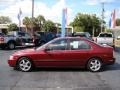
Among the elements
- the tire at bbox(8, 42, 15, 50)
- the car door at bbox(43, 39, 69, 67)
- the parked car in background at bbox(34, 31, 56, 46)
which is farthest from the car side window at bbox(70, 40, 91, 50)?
the parked car in background at bbox(34, 31, 56, 46)

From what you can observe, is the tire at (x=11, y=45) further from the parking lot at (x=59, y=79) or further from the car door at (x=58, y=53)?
the car door at (x=58, y=53)

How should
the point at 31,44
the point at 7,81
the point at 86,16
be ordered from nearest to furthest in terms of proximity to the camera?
the point at 7,81, the point at 31,44, the point at 86,16

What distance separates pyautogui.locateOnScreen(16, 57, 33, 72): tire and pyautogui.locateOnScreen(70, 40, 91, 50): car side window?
183 centimetres

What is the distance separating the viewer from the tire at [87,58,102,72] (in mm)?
13625

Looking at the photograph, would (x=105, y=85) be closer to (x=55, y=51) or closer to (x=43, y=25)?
(x=55, y=51)

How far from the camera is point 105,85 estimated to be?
34.3ft

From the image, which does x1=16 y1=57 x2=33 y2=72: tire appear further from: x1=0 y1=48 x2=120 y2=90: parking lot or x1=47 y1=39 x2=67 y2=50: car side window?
x1=47 y1=39 x2=67 y2=50: car side window

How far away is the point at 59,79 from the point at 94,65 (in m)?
2.49

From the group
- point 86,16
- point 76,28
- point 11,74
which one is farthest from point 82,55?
point 86,16

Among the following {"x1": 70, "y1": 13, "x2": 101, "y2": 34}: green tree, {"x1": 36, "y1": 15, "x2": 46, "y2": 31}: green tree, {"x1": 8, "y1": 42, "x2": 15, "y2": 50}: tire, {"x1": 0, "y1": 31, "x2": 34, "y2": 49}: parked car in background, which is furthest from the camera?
{"x1": 36, "y1": 15, "x2": 46, "y2": 31}: green tree

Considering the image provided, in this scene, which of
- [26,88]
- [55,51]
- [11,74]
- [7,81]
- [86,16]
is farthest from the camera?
[86,16]

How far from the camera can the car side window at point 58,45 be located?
13695 mm

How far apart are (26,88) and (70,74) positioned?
3.27 meters

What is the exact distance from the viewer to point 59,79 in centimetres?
1161
